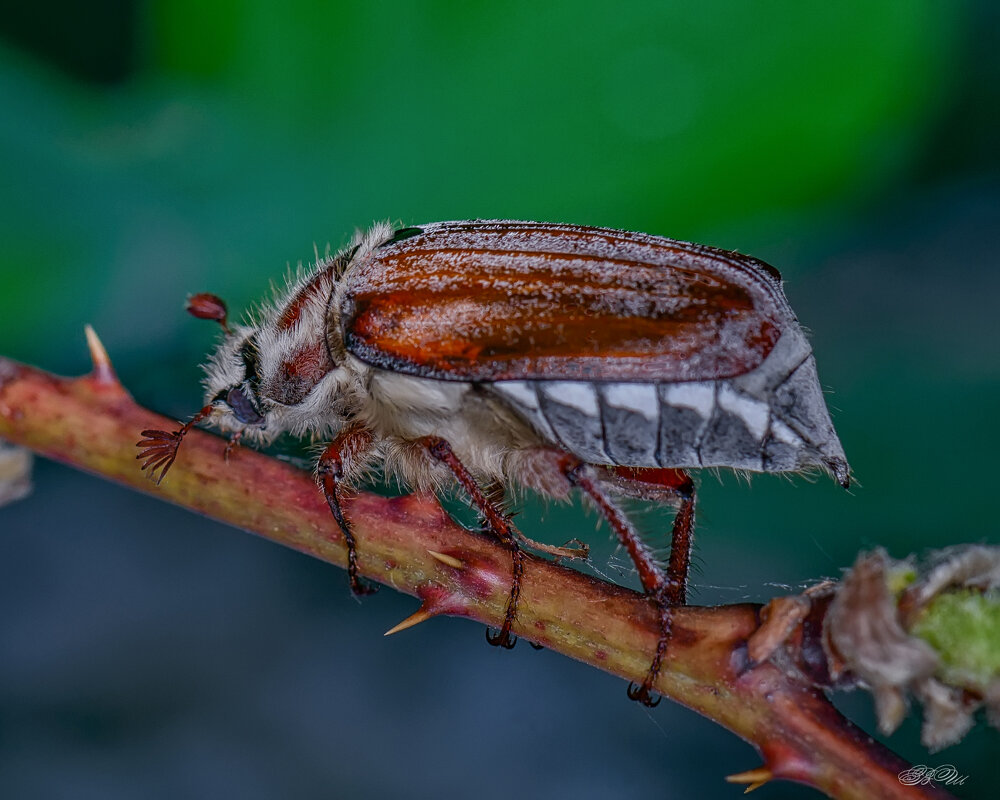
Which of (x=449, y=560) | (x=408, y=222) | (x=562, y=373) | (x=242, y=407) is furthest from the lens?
(x=408, y=222)

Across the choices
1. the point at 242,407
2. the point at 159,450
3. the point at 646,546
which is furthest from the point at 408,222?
the point at 646,546

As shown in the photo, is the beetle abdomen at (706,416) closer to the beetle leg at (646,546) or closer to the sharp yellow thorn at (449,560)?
the beetle leg at (646,546)

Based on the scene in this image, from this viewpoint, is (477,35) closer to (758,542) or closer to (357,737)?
(758,542)

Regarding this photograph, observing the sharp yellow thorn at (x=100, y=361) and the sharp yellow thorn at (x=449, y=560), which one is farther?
the sharp yellow thorn at (x=100, y=361)

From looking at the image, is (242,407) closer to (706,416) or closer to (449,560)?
(449,560)

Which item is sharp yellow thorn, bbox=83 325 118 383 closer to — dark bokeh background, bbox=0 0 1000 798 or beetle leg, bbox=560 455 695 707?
dark bokeh background, bbox=0 0 1000 798

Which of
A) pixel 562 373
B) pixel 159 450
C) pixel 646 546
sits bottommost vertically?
pixel 646 546

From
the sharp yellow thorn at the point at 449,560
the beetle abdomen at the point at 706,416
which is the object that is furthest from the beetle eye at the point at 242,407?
the sharp yellow thorn at the point at 449,560

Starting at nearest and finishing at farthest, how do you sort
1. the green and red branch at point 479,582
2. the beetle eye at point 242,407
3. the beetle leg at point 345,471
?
the green and red branch at point 479,582 → the beetle leg at point 345,471 → the beetle eye at point 242,407
